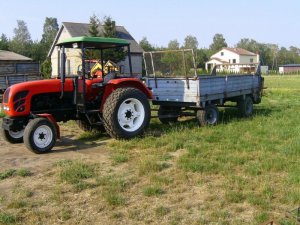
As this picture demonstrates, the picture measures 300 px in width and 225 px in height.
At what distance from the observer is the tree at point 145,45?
61669 millimetres

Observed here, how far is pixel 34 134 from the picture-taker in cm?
733

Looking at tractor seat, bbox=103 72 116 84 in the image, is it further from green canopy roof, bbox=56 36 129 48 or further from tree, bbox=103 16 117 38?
tree, bbox=103 16 117 38

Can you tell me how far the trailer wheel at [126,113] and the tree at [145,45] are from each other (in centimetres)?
5090

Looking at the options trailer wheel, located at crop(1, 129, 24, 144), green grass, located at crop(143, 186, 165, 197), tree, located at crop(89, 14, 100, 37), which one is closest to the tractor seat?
trailer wheel, located at crop(1, 129, 24, 144)

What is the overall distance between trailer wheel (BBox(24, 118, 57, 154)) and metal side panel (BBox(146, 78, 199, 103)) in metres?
3.41

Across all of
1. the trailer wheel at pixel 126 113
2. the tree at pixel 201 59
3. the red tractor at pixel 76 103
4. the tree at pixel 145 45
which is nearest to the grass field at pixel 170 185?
the trailer wheel at pixel 126 113

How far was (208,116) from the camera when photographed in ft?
32.9

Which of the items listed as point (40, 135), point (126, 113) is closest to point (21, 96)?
point (40, 135)

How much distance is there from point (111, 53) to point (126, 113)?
5.68 feet

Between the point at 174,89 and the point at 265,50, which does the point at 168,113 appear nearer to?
the point at 174,89

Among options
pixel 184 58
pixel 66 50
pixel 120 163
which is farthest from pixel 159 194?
pixel 184 58

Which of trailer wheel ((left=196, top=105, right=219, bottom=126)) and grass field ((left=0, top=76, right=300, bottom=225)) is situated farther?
trailer wheel ((left=196, top=105, right=219, bottom=126))

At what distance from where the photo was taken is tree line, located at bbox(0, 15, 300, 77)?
38.8m

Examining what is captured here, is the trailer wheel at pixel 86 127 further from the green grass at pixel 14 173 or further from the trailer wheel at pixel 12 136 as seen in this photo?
the green grass at pixel 14 173
